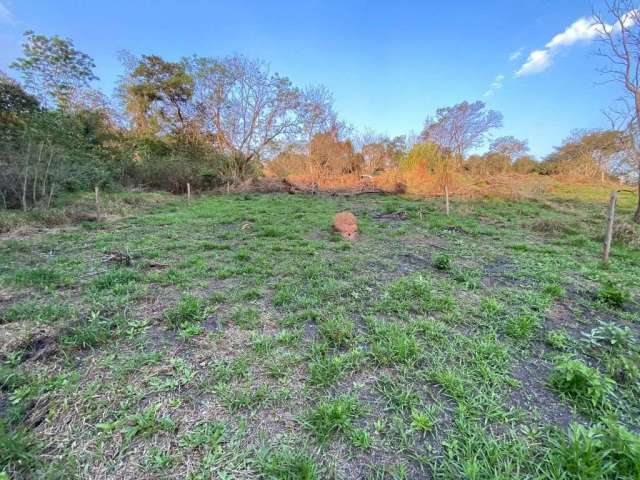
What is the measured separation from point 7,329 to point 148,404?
5.77ft

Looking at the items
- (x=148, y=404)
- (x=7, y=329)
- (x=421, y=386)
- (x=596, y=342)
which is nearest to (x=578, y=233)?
(x=596, y=342)

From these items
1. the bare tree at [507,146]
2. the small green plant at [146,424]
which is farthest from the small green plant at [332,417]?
the bare tree at [507,146]

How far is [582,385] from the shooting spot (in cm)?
156

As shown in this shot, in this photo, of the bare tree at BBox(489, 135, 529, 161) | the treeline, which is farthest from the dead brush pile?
the bare tree at BBox(489, 135, 529, 161)

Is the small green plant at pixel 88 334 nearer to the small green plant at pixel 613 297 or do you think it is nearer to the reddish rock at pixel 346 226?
the reddish rock at pixel 346 226

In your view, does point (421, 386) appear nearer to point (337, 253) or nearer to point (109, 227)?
point (337, 253)

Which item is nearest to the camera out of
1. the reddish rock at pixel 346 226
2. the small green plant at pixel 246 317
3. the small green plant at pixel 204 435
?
the small green plant at pixel 204 435

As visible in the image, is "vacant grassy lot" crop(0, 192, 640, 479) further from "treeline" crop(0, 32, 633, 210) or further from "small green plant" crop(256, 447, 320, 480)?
"treeline" crop(0, 32, 633, 210)

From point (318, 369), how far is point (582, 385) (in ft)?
5.25

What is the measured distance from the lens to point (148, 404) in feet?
4.99

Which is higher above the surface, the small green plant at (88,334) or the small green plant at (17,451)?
the small green plant at (88,334)

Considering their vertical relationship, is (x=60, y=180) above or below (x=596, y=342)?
above

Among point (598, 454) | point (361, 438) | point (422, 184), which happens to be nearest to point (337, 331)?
point (361, 438)

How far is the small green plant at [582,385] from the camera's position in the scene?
1.48m
